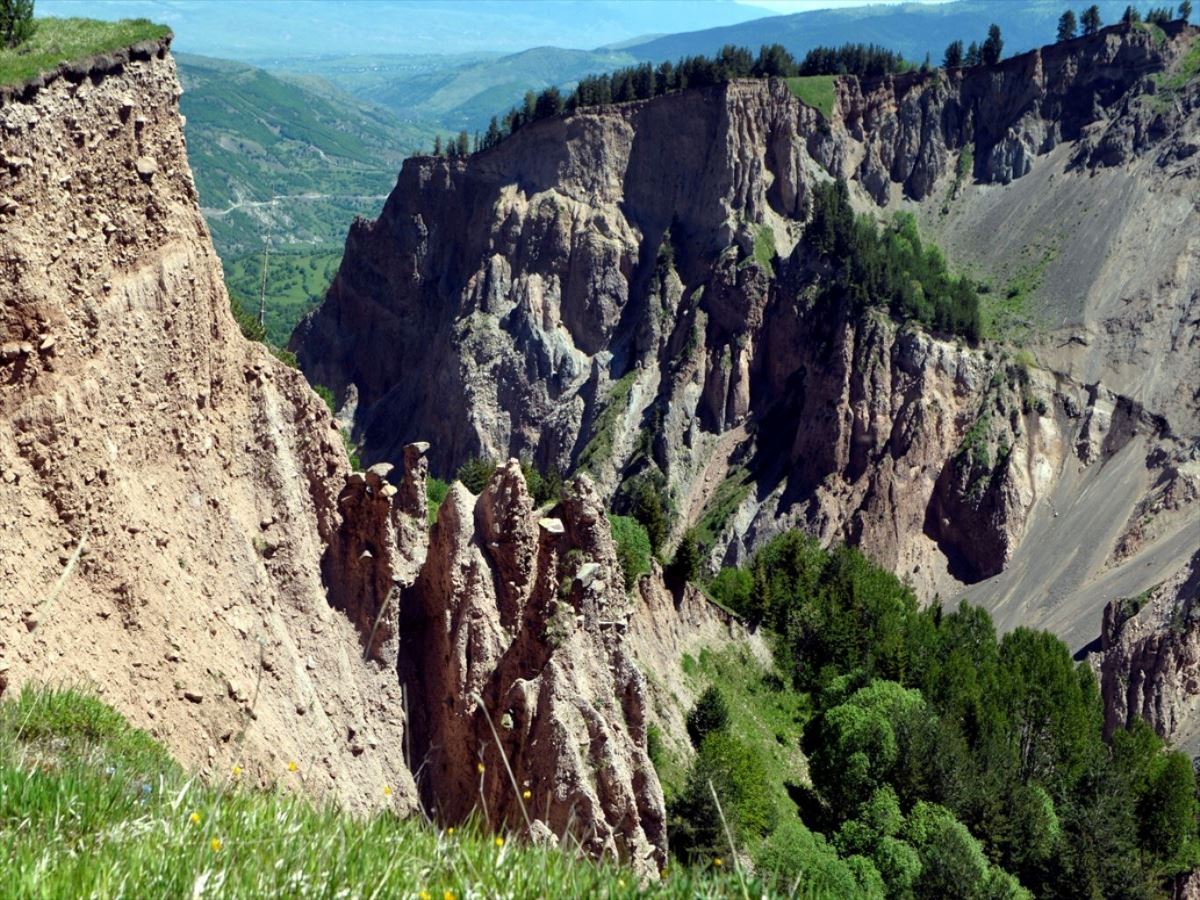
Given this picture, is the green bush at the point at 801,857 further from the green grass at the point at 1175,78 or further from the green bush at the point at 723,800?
the green grass at the point at 1175,78

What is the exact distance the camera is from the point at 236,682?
29.7 meters

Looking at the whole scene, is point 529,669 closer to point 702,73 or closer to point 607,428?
point 607,428

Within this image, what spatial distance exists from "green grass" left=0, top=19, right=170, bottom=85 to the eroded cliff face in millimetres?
98600

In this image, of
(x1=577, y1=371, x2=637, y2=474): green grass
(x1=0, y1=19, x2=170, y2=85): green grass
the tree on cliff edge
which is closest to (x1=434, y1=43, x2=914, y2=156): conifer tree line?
(x1=577, y1=371, x2=637, y2=474): green grass

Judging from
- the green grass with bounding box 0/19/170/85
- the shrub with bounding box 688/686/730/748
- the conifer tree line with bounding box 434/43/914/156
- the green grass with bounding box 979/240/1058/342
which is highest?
the conifer tree line with bounding box 434/43/914/156

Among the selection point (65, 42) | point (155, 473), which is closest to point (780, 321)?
point (65, 42)

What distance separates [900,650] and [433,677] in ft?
142

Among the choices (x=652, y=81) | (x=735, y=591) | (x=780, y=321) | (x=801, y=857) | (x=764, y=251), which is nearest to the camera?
(x=801, y=857)

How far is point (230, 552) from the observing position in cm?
3238

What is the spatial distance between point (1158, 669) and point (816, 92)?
82.9 m

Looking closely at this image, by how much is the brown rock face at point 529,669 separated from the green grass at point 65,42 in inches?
593

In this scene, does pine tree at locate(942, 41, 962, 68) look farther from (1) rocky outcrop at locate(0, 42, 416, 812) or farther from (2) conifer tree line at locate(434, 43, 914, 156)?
(1) rocky outcrop at locate(0, 42, 416, 812)

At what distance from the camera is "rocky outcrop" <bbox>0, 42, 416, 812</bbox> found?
2595 centimetres

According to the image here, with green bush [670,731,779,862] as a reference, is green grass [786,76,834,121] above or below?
above
